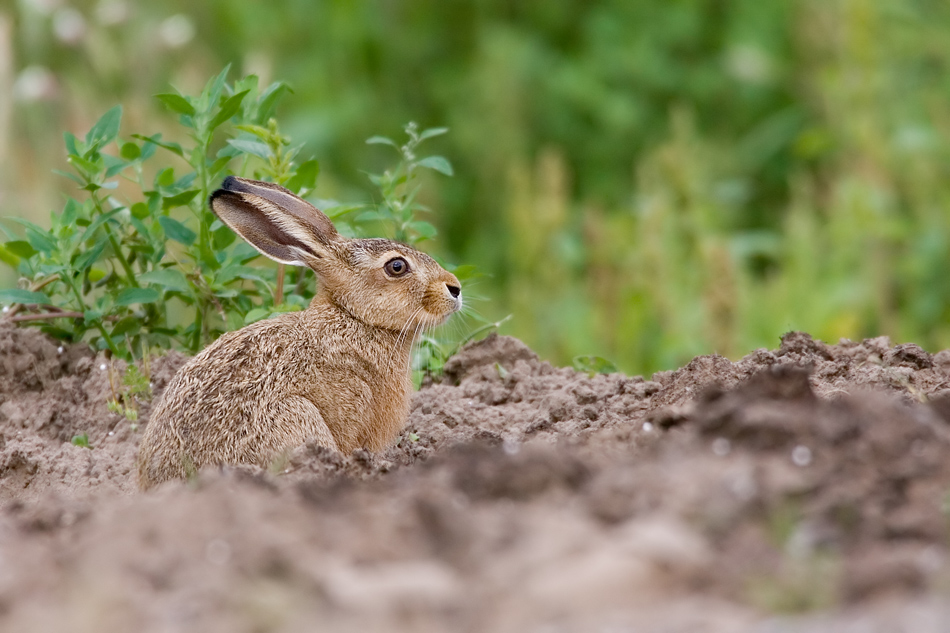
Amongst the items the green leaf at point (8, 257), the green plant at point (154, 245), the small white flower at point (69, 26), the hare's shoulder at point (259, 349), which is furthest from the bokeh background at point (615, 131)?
the hare's shoulder at point (259, 349)

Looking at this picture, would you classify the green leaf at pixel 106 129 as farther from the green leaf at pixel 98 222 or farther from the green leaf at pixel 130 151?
the green leaf at pixel 98 222

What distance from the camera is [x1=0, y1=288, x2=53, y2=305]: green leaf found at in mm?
5041

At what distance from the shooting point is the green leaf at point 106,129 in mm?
5061

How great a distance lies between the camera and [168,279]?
5.05 m

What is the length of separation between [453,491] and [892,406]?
1175 mm

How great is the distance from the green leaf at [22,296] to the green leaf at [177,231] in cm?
62

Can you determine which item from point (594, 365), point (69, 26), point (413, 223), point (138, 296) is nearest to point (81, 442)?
point (138, 296)

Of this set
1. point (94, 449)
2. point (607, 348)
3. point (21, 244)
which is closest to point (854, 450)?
point (94, 449)

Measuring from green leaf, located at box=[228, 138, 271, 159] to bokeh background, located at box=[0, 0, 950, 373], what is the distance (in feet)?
7.59

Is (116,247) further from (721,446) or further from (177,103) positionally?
(721,446)

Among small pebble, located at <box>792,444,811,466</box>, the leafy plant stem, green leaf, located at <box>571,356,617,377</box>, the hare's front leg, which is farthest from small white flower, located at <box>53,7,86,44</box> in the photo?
small pebble, located at <box>792,444,811,466</box>

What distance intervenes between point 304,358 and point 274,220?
0.69 m

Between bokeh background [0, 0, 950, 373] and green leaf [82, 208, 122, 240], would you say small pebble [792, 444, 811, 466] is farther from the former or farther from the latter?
bokeh background [0, 0, 950, 373]

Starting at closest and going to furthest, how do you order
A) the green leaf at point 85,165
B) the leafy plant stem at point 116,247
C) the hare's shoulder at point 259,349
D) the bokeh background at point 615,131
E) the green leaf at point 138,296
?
the hare's shoulder at point 259,349
the green leaf at point 85,165
the green leaf at point 138,296
the leafy plant stem at point 116,247
the bokeh background at point 615,131
